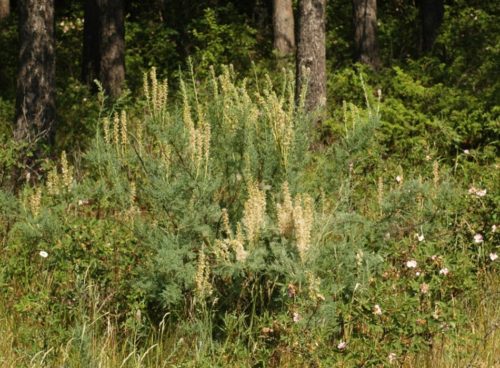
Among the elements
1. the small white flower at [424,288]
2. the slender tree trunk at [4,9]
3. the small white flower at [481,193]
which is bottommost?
the small white flower at [424,288]

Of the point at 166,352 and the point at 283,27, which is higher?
the point at 283,27

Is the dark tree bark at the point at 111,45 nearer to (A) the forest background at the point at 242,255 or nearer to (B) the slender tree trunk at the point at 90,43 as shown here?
(B) the slender tree trunk at the point at 90,43

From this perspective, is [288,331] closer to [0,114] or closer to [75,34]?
[0,114]

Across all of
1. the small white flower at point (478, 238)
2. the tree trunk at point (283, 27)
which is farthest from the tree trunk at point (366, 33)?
the small white flower at point (478, 238)

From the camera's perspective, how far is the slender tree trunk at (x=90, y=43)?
15.8 metres

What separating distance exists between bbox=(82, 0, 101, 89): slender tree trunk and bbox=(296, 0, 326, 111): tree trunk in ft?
17.7

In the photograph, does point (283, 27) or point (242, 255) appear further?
point (283, 27)

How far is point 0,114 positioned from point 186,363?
8.33 meters

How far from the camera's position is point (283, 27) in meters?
16.9

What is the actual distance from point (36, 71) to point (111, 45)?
4.55 meters

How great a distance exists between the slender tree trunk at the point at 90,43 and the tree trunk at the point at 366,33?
170 inches

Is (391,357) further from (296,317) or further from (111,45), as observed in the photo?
(111,45)

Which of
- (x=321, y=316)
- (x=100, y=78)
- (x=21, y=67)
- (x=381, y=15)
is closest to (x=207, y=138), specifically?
(x=321, y=316)

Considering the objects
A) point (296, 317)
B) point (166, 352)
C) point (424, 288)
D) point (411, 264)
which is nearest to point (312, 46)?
point (411, 264)
